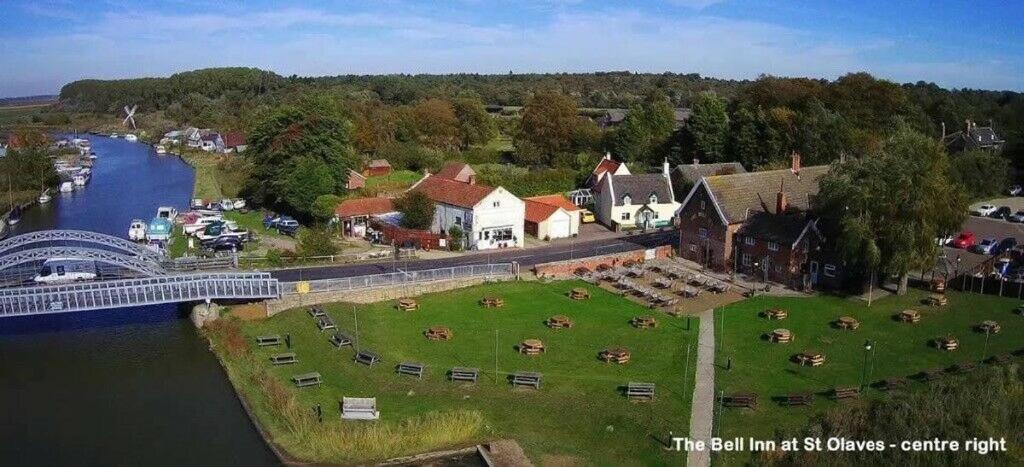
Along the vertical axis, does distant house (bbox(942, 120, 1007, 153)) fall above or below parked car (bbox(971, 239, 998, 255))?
above

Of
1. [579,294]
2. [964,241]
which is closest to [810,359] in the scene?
[579,294]

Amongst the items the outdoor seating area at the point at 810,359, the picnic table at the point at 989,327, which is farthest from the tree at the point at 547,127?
the outdoor seating area at the point at 810,359

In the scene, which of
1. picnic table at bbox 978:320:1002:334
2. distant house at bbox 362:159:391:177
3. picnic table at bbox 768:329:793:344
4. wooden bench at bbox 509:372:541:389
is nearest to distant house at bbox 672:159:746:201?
picnic table at bbox 978:320:1002:334

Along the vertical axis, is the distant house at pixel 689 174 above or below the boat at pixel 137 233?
above

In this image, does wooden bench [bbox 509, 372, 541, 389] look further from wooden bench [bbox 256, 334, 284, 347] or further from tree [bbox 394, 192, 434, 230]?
tree [bbox 394, 192, 434, 230]

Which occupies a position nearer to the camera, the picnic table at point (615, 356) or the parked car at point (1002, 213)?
the picnic table at point (615, 356)

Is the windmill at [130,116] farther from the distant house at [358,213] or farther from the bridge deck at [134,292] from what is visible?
the bridge deck at [134,292]

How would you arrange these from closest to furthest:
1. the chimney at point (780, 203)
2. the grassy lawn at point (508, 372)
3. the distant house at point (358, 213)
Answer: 1. the grassy lawn at point (508, 372)
2. the chimney at point (780, 203)
3. the distant house at point (358, 213)
